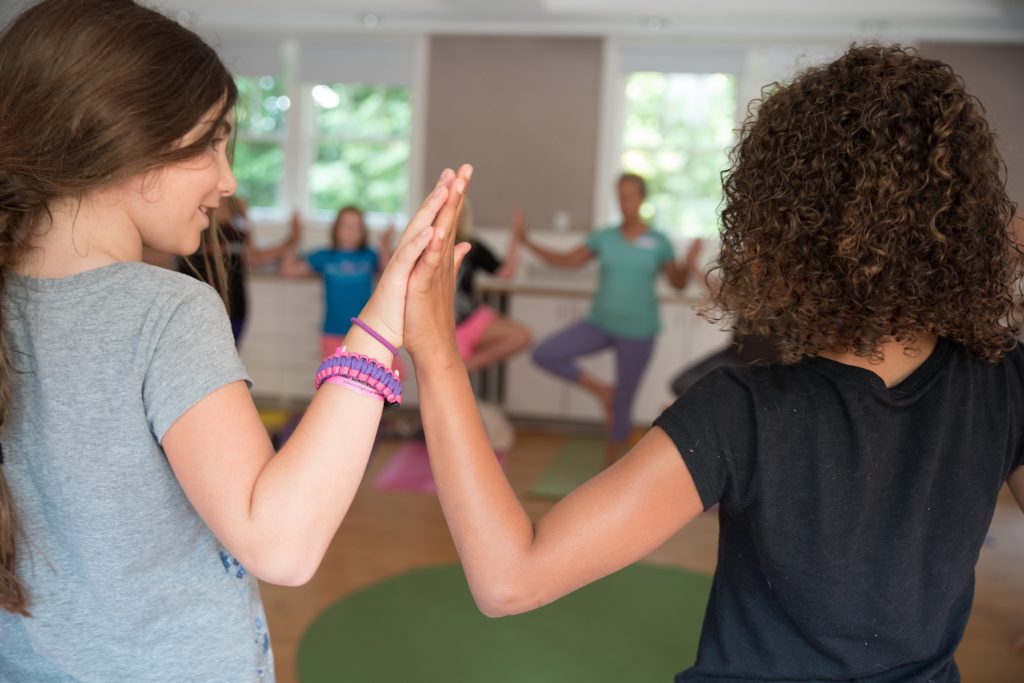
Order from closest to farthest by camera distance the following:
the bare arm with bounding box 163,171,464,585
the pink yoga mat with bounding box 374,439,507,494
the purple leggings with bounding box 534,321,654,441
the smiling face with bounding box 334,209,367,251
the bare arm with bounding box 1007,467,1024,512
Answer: the bare arm with bounding box 163,171,464,585 < the bare arm with bounding box 1007,467,1024,512 < the pink yoga mat with bounding box 374,439,507,494 < the purple leggings with bounding box 534,321,654,441 < the smiling face with bounding box 334,209,367,251

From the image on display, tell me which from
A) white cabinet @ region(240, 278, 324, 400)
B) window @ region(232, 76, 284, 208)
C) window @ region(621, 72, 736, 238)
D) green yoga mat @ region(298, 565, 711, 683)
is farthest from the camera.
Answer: window @ region(232, 76, 284, 208)

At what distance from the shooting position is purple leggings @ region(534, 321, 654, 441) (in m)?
4.68


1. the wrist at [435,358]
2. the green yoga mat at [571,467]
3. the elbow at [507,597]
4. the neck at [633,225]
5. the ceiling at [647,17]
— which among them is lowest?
the green yoga mat at [571,467]

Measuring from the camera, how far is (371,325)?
0.83 m

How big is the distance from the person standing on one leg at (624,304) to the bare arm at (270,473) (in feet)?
12.8

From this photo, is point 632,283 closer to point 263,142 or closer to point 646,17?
point 646,17

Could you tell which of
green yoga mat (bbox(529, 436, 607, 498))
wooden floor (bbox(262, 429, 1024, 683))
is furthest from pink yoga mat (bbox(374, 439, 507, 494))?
green yoga mat (bbox(529, 436, 607, 498))

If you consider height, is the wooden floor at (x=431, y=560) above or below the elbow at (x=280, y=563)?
below

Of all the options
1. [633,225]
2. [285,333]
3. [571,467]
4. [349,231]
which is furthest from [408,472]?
[285,333]

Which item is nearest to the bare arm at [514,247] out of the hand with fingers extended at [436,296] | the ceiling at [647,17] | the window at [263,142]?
the ceiling at [647,17]

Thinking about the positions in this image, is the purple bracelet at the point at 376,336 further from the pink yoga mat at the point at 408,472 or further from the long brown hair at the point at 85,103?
the pink yoga mat at the point at 408,472

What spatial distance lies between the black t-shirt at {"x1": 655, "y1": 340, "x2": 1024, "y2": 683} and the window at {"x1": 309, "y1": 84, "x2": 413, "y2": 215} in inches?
241

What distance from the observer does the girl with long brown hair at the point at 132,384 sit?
29.6 inches

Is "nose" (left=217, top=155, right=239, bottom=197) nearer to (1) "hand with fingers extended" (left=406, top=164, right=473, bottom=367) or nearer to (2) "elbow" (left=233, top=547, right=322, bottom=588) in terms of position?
(1) "hand with fingers extended" (left=406, top=164, right=473, bottom=367)
